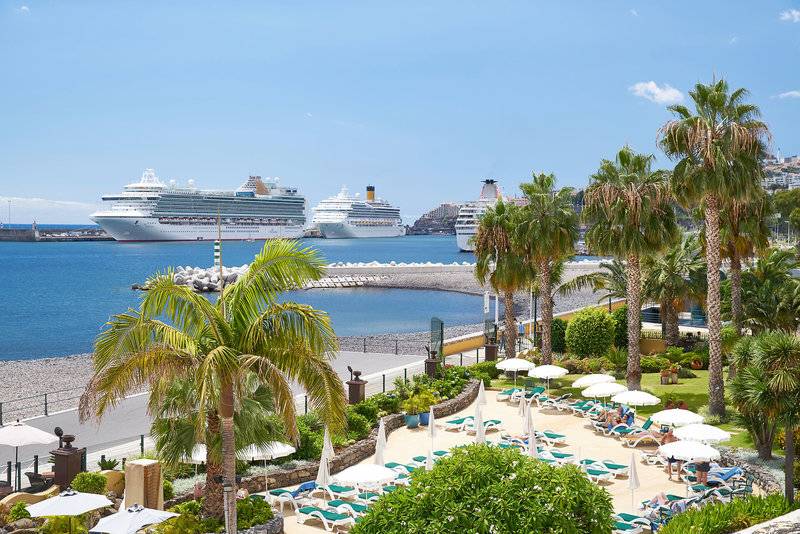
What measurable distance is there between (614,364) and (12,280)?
105 m

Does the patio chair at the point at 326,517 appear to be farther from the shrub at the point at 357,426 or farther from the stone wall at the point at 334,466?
the shrub at the point at 357,426

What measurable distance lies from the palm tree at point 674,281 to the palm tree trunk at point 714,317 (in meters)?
9.05

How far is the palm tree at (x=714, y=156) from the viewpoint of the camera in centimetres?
1944

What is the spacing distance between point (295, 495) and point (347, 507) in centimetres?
155

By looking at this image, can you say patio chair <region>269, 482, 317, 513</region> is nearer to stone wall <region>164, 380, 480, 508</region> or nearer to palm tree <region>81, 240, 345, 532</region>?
stone wall <region>164, 380, 480, 508</region>

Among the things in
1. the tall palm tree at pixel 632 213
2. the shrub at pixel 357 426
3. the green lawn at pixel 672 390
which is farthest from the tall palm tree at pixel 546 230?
the shrub at pixel 357 426

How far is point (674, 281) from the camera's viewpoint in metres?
29.9

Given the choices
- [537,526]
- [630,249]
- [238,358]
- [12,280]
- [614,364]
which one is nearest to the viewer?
[537,526]

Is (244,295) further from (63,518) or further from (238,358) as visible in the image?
(63,518)

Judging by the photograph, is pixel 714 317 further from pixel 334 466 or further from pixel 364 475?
pixel 364 475

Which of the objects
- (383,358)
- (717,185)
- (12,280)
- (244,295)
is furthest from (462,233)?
(244,295)

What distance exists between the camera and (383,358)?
30.9 m

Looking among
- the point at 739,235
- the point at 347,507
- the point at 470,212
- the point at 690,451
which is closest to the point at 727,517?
the point at 690,451

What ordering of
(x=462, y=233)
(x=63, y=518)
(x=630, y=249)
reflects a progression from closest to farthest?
1. (x=63, y=518)
2. (x=630, y=249)
3. (x=462, y=233)
